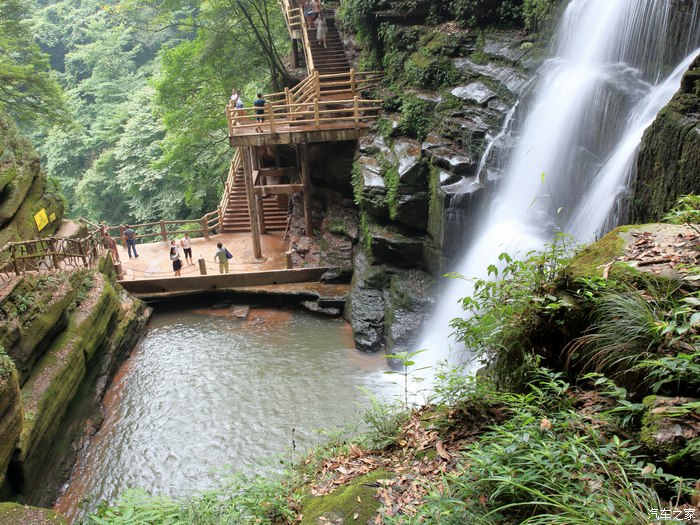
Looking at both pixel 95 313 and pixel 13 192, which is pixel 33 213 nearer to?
pixel 13 192

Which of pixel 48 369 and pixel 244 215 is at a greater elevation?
pixel 48 369

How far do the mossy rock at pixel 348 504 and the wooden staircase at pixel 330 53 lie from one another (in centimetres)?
1634

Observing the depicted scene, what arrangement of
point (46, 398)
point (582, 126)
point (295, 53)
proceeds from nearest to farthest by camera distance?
1. point (46, 398)
2. point (582, 126)
3. point (295, 53)

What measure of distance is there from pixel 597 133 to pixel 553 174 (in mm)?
1090

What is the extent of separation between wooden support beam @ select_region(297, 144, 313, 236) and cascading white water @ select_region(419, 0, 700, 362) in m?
6.01

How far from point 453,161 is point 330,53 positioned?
10315 mm

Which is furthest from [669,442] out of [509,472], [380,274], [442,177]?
[380,274]

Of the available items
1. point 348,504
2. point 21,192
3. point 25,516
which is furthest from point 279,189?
point 348,504

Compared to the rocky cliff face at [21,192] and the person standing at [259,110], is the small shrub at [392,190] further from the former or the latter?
the rocky cliff face at [21,192]

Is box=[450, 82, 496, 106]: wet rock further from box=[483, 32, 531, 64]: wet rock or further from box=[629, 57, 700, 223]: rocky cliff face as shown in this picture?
box=[629, 57, 700, 223]: rocky cliff face

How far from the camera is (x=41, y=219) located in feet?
41.3

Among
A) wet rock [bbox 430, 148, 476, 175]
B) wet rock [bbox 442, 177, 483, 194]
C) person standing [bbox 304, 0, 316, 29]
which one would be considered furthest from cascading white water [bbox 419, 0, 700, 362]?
person standing [bbox 304, 0, 316, 29]

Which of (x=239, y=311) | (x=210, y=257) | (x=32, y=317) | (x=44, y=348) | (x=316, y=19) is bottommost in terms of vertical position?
(x=239, y=311)

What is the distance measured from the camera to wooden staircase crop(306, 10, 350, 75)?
17.8m
